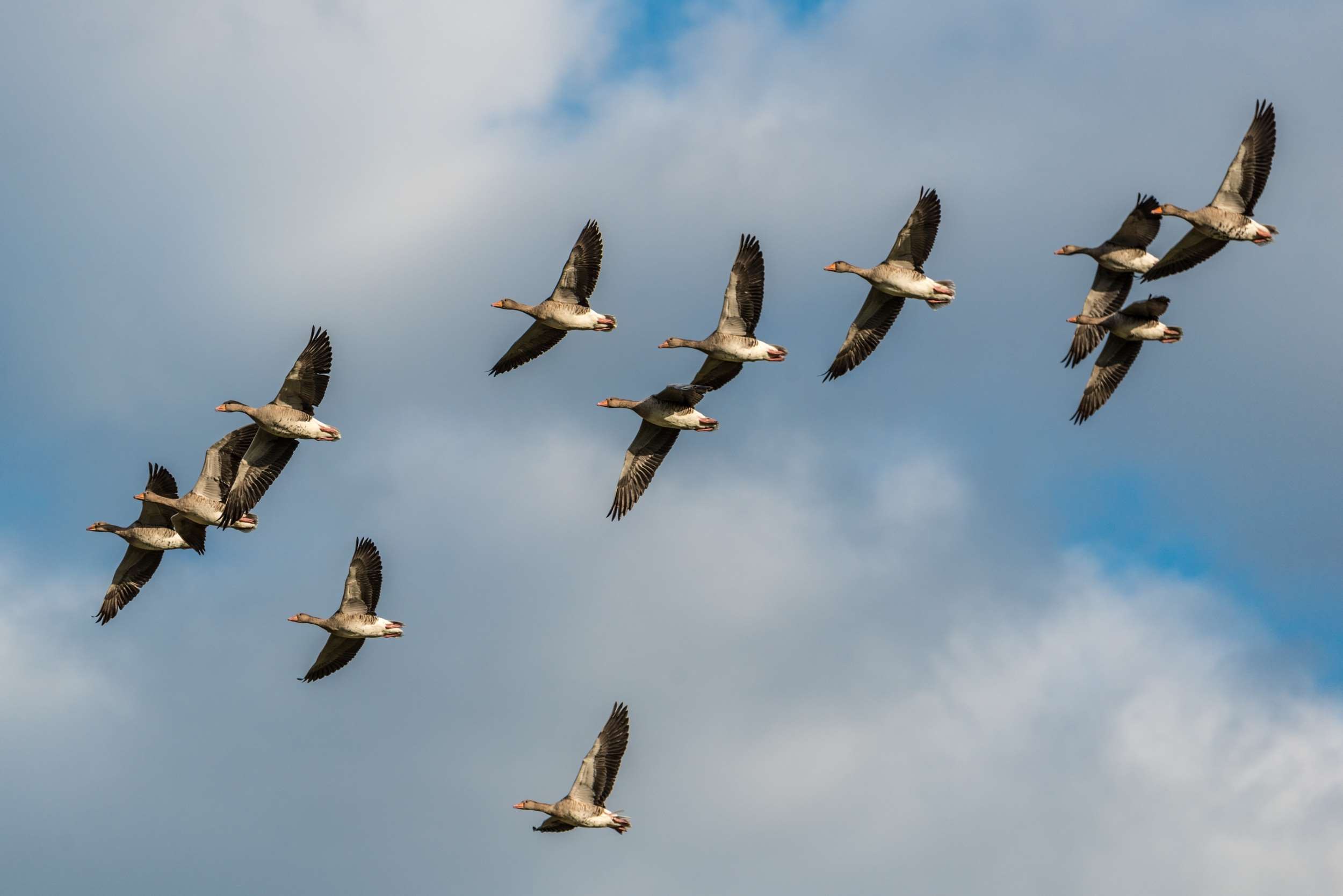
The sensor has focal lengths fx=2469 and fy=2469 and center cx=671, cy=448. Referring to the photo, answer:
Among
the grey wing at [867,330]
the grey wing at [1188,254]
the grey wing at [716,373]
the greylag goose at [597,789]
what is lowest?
the greylag goose at [597,789]

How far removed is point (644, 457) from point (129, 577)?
A: 15.7m

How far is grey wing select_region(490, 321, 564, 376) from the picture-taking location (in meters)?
67.6

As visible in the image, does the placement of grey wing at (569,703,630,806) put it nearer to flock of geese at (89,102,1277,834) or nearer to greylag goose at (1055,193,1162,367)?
flock of geese at (89,102,1277,834)

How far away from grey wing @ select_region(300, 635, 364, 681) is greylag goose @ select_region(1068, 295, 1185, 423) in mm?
20805

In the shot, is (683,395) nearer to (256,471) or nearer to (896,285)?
(896,285)

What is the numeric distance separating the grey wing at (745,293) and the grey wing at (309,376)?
10.1 m

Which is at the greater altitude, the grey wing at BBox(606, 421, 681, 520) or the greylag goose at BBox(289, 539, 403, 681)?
the grey wing at BBox(606, 421, 681, 520)

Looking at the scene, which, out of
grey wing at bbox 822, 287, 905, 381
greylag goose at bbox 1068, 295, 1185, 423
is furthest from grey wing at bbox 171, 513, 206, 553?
greylag goose at bbox 1068, 295, 1185, 423

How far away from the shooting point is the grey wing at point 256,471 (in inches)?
2569

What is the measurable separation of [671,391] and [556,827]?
11990 millimetres

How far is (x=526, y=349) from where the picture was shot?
68000 mm

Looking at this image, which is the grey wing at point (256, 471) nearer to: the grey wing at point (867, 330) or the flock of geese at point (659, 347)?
the flock of geese at point (659, 347)

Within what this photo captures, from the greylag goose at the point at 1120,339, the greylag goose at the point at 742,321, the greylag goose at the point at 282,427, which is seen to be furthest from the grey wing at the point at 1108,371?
the greylag goose at the point at 282,427

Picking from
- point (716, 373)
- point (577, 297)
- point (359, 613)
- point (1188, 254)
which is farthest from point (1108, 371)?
point (359, 613)
